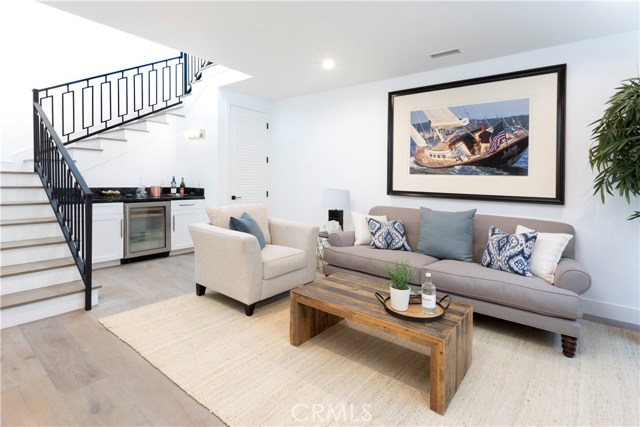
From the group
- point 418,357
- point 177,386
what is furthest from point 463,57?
point 177,386

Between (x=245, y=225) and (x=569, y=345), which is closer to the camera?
(x=569, y=345)

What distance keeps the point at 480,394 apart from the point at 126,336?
2443 millimetres

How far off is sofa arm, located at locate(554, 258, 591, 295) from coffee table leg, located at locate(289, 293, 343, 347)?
5.90ft

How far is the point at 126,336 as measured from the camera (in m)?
2.44

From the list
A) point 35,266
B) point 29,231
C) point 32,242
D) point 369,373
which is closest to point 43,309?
point 35,266

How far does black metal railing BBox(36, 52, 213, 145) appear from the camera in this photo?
4.58 m

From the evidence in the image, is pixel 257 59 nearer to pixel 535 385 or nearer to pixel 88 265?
pixel 88 265

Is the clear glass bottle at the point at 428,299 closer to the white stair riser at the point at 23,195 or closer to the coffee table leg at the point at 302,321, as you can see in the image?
the coffee table leg at the point at 302,321

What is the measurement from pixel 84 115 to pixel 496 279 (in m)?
5.67

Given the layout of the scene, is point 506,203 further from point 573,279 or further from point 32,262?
point 32,262

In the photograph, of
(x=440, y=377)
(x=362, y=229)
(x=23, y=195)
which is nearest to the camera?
(x=440, y=377)

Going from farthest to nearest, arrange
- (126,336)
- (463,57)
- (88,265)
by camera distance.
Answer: (463,57), (88,265), (126,336)

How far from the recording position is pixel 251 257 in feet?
9.09

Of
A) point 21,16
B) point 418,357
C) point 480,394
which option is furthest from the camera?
point 21,16
